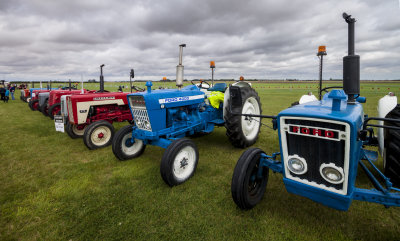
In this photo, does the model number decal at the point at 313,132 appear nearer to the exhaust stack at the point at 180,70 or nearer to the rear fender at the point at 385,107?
the rear fender at the point at 385,107

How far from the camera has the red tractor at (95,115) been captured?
4.78 metres

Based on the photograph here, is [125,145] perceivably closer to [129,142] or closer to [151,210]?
[129,142]

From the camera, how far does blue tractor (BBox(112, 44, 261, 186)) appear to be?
3.11 m

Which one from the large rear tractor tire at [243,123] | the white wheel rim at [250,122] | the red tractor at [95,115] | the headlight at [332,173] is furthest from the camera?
the red tractor at [95,115]

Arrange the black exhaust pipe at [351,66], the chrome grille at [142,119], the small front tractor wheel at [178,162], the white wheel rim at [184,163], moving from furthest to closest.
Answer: the chrome grille at [142,119] < the white wheel rim at [184,163] < the small front tractor wheel at [178,162] < the black exhaust pipe at [351,66]

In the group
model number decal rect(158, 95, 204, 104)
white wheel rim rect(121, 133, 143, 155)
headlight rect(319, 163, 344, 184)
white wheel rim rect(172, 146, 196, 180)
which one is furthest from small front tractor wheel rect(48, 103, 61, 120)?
headlight rect(319, 163, 344, 184)

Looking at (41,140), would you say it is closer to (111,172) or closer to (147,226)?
(111,172)

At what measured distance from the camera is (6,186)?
10.0 ft

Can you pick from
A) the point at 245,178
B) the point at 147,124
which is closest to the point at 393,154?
the point at 245,178

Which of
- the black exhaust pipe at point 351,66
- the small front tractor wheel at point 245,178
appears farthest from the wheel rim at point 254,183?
the black exhaust pipe at point 351,66

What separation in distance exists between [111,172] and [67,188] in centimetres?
68

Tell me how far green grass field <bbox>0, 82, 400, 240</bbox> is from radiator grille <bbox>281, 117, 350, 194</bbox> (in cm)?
57

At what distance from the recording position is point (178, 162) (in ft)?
10.2

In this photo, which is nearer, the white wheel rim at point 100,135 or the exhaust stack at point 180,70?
the exhaust stack at point 180,70
